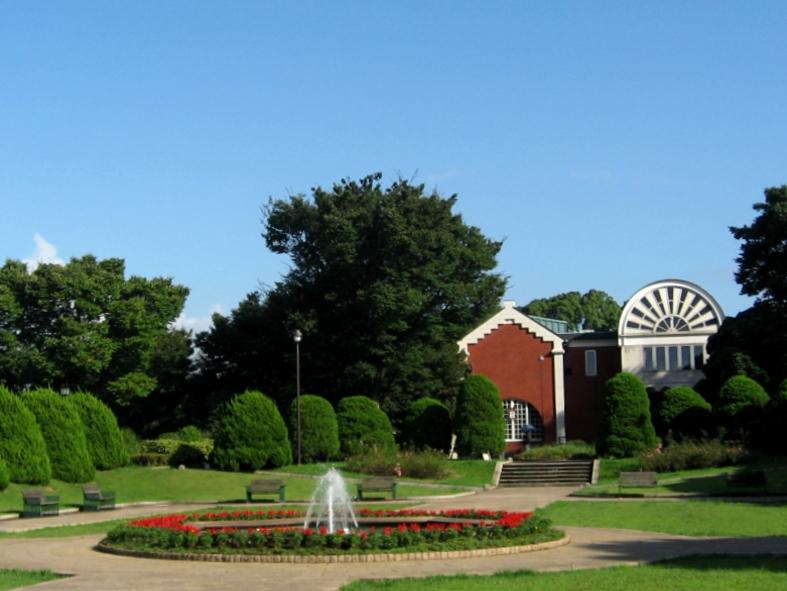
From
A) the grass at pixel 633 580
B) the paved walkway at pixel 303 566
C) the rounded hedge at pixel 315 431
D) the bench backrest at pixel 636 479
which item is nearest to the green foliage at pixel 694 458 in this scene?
the bench backrest at pixel 636 479

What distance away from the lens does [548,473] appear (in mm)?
43469

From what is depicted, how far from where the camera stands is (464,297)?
61281 millimetres

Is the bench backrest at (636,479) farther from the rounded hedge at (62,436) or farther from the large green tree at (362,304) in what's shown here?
the large green tree at (362,304)

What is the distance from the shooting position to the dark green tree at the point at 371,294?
2235 inches

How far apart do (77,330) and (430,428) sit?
2189 cm

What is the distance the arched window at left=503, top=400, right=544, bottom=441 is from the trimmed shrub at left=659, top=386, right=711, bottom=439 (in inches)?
476

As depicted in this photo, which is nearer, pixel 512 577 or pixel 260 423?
pixel 512 577

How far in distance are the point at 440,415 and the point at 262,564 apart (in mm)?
32595

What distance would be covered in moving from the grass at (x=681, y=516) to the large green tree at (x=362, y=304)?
2637cm

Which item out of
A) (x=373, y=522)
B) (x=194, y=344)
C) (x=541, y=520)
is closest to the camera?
(x=541, y=520)

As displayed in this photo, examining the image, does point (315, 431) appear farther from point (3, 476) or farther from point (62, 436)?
point (3, 476)

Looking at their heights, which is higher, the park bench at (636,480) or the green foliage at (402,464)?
the green foliage at (402,464)

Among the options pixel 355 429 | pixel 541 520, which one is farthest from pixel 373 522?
pixel 355 429

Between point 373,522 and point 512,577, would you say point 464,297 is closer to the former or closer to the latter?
point 373,522
